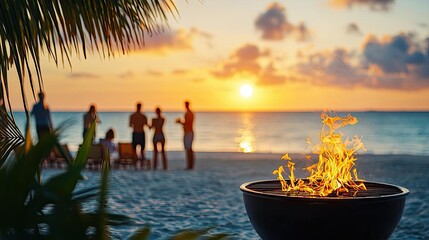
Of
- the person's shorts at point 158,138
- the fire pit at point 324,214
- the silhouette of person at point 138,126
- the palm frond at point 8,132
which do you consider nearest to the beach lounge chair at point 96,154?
the silhouette of person at point 138,126

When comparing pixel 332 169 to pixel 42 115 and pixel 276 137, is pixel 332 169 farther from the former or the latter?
pixel 276 137

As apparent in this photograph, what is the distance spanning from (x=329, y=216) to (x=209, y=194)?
18.5 feet

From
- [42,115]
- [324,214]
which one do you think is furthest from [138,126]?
[324,214]

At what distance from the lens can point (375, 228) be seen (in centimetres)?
542

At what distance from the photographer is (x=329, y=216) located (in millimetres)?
5324

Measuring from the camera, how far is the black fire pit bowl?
17.4 ft

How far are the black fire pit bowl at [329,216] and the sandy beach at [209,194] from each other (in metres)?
0.44

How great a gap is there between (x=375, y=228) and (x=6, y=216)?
16.0 feet

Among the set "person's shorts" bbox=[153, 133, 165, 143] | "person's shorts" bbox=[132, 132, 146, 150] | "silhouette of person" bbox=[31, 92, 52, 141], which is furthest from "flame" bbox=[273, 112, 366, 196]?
"person's shorts" bbox=[132, 132, 146, 150]

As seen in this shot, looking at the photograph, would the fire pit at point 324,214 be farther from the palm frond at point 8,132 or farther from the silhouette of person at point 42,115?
the silhouette of person at point 42,115

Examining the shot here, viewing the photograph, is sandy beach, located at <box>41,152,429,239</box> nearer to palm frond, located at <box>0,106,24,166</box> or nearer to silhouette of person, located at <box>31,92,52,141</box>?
palm frond, located at <box>0,106,24,166</box>

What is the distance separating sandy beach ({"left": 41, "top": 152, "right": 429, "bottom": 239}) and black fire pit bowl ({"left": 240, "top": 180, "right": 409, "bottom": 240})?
44 centimetres

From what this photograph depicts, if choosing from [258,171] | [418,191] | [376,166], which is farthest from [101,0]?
[376,166]

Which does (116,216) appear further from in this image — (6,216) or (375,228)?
(375,228)
